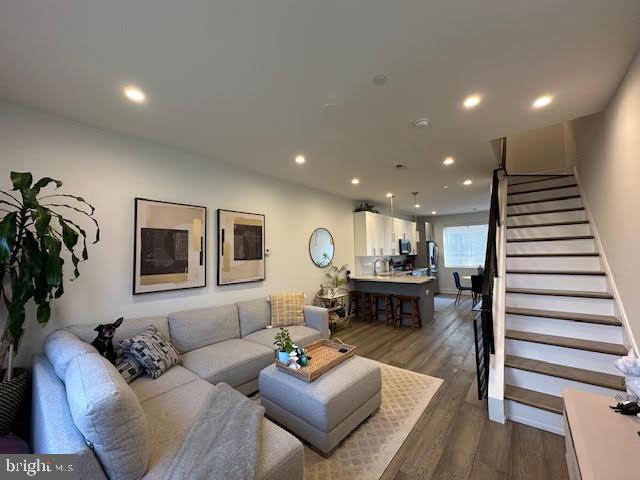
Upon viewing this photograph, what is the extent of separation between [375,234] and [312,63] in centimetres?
477

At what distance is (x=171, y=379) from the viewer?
6.93 feet

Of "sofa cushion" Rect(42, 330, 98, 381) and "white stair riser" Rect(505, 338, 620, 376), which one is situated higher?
"sofa cushion" Rect(42, 330, 98, 381)

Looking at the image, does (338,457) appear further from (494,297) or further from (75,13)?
(75,13)

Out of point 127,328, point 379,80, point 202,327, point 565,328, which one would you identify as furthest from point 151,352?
Result: point 565,328

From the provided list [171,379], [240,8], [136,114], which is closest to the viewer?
[240,8]

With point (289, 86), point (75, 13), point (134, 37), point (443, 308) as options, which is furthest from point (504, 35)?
point (443, 308)

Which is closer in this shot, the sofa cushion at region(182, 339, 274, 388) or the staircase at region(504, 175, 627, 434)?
the staircase at region(504, 175, 627, 434)

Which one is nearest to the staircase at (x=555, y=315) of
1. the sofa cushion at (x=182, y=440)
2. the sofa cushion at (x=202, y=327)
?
the sofa cushion at (x=182, y=440)

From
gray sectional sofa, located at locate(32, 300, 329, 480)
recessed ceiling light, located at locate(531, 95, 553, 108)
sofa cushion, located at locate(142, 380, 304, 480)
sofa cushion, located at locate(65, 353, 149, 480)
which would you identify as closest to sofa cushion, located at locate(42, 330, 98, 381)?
gray sectional sofa, located at locate(32, 300, 329, 480)

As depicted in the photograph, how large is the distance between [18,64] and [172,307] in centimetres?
231

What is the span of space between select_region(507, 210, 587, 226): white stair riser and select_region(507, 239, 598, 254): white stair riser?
1.47 feet

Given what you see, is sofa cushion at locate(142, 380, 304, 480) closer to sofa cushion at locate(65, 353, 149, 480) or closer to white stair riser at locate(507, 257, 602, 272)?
sofa cushion at locate(65, 353, 149, 480)

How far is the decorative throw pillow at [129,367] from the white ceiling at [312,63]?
2129mm

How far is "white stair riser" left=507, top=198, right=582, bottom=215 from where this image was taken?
3.53 meters
